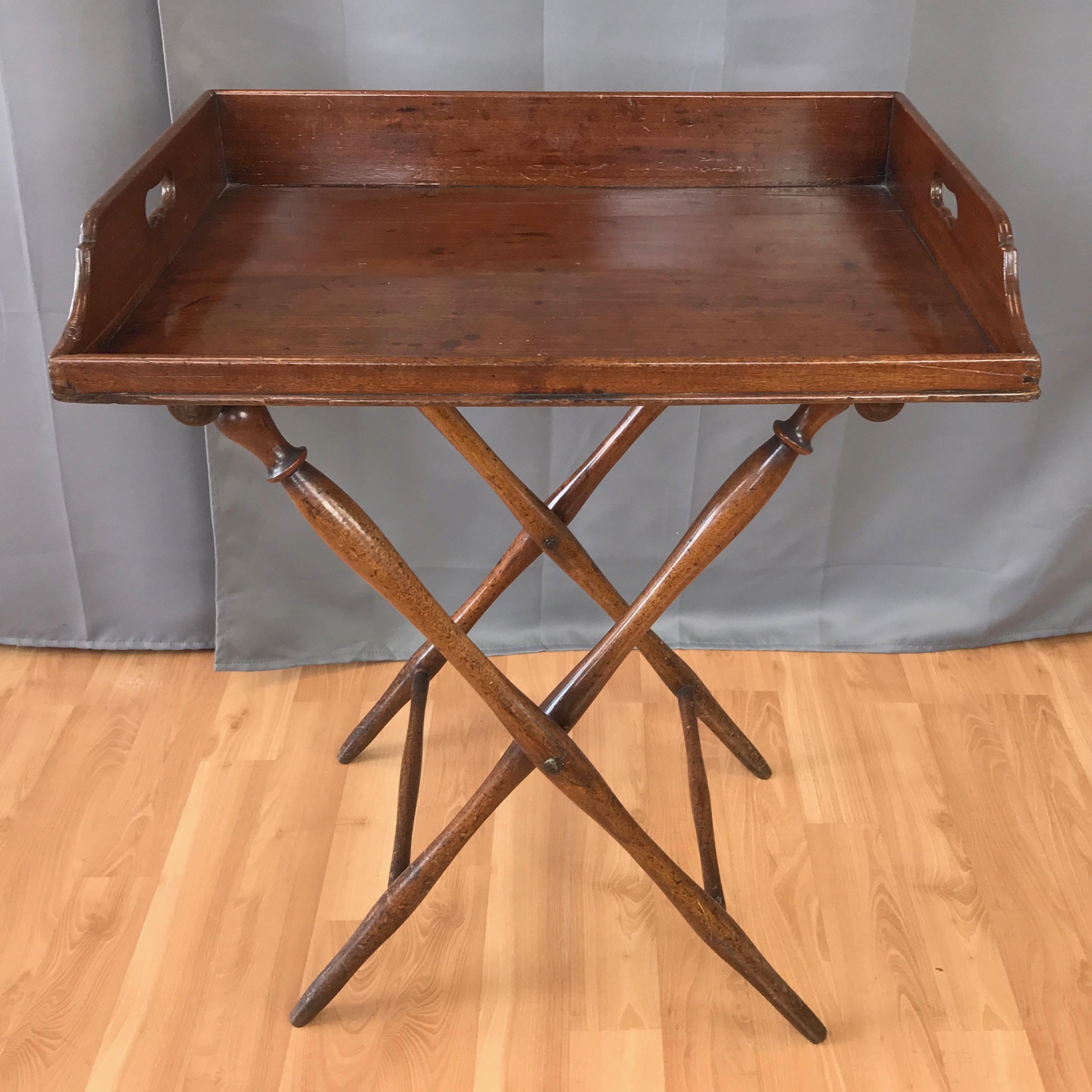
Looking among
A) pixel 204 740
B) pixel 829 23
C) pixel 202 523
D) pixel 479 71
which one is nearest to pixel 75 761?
pixel 204 740

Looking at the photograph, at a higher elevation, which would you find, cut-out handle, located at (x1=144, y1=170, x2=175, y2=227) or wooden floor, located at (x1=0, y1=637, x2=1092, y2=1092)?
cut-out handle, located at (x1=144, y1=170, x2=175, y2=227)

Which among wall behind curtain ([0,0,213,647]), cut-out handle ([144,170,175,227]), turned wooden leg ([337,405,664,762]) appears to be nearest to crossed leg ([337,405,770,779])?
turned wooden leg ([337,405,664,762])

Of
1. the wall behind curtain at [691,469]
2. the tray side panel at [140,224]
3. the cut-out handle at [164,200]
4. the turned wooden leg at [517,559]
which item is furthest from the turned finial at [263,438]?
the wall behind curtain at [691,469]

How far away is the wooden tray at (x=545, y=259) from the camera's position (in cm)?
114

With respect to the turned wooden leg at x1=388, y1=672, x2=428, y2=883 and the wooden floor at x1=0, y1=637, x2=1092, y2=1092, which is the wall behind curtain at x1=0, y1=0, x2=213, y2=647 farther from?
the turned wooden leg at x1=388, y1=672, x2=428, y2=883

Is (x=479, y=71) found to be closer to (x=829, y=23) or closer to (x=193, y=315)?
(x=829, y=23)

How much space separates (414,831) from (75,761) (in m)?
0.64

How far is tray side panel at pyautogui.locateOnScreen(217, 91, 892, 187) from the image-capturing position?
158cm

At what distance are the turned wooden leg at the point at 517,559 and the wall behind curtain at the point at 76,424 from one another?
524mm

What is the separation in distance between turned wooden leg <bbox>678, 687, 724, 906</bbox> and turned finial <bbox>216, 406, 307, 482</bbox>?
818 mm

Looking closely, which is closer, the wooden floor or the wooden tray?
the wooden tray

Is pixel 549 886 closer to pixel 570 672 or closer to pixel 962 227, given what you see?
pixel 570 672

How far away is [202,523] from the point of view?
2295 mm

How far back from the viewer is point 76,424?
84.5 inches
